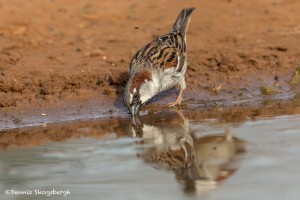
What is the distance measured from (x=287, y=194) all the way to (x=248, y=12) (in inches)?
303

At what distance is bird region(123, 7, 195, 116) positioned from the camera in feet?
32.0

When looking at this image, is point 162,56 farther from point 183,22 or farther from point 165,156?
point 165,156

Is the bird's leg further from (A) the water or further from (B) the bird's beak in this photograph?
(B) the bird's beak

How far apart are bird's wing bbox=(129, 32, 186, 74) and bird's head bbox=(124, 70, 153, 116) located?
253mm

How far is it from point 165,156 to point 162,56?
2.98m

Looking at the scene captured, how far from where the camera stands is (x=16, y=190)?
6.93 metres

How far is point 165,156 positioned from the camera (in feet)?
25.5

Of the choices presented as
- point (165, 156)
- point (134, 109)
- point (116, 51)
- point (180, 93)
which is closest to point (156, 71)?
point (180, 93)

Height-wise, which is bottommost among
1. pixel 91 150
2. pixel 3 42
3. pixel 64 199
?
pixel 3 42

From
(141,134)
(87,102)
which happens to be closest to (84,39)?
(87,102)

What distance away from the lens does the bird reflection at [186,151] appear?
7.04 m

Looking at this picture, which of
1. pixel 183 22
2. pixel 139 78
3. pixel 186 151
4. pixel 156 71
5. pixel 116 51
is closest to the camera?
pixel 186 151

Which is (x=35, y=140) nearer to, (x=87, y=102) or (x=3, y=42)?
(x=87, y=102)

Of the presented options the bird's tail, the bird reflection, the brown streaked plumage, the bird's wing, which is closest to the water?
the bird reflection
